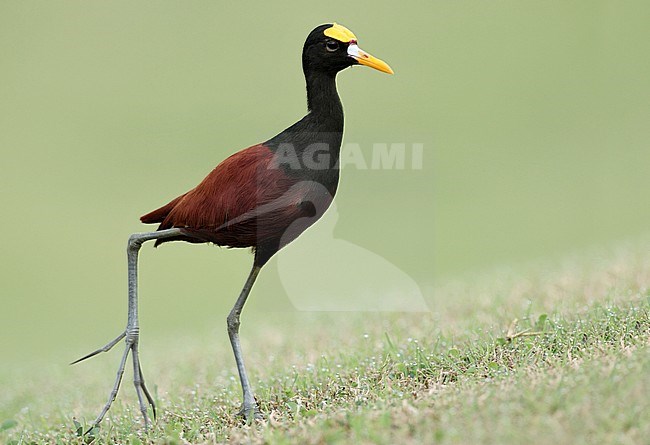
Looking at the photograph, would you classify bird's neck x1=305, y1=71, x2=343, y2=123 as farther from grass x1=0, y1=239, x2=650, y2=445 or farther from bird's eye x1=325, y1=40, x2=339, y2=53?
grass x1=0, y1=239, x2=650, y2=445

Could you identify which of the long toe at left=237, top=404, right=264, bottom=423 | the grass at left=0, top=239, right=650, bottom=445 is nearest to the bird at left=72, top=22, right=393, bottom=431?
the long toe at left=237, top=404, right=264, bottom=423

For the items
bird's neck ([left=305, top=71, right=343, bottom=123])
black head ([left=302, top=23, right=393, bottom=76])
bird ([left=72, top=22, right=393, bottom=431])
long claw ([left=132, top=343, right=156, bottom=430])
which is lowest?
long claw ([left=132, top=343, right=156, bottom=430])

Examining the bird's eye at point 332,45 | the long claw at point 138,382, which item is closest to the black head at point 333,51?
the bird's eye at point 332,45

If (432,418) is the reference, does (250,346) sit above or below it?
below

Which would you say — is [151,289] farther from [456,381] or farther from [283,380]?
[456,381]

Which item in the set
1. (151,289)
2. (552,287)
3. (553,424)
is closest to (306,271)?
(552,287)

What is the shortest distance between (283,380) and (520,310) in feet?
7.64

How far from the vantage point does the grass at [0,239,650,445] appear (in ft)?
11.5

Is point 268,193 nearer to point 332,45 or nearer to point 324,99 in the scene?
point 324,99

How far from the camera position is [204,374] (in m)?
6.91

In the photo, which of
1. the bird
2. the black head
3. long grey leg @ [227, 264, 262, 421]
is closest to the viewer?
the bird

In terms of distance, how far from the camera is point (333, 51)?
15.4 feet

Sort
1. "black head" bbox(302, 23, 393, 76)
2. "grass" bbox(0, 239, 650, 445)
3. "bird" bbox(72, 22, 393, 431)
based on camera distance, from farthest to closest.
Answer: "black head" bbox(302, 23, 393, 76), "bird" bbox(72, 22, 393, 431), "grass" bbox(0, 239, 650, 445)

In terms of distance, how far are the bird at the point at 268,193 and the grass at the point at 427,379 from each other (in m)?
0.52
